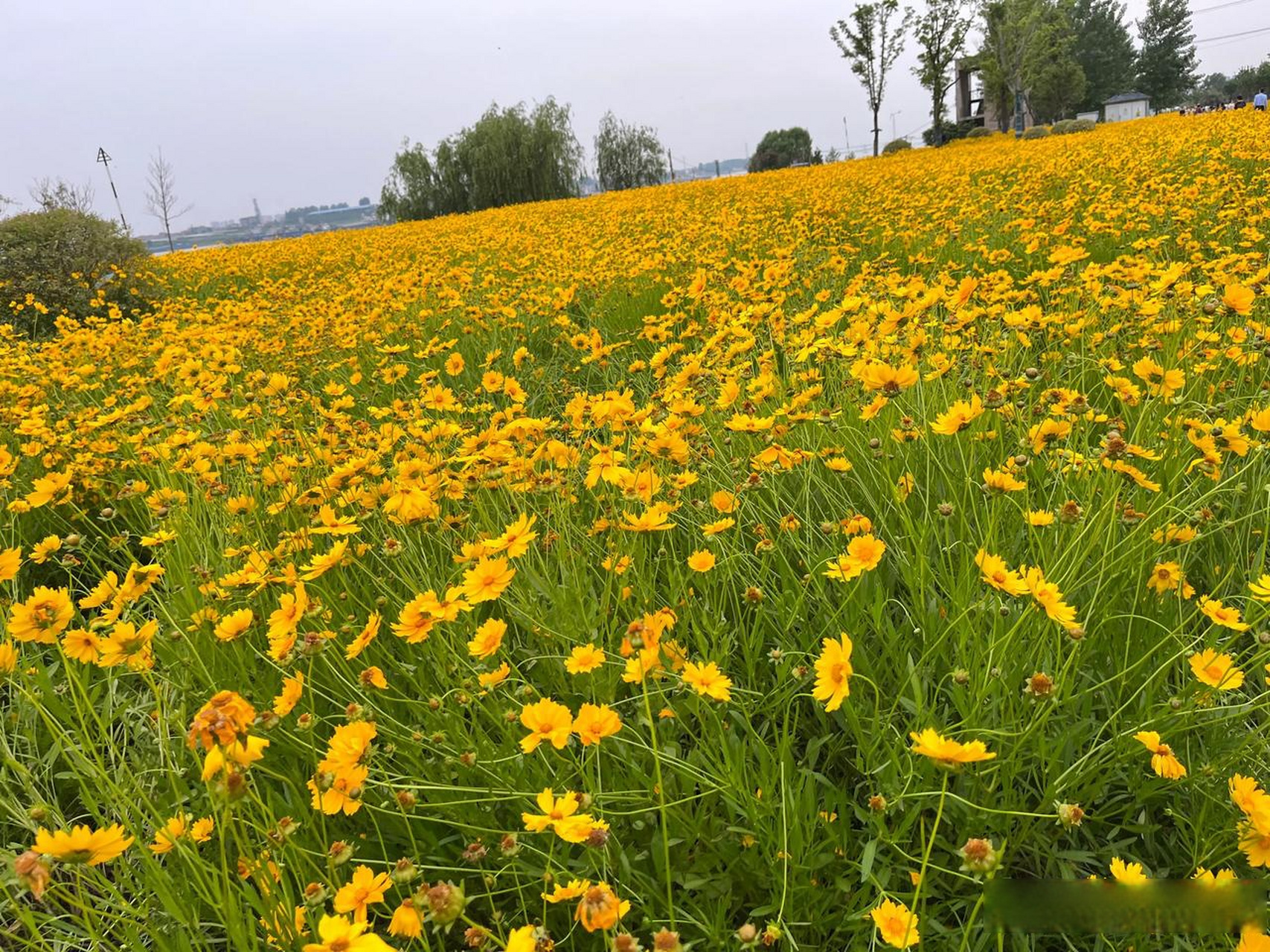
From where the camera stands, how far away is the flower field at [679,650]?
1022mm

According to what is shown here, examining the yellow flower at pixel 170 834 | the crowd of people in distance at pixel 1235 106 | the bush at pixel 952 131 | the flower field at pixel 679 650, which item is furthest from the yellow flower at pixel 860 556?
the bush at pixel 952 131

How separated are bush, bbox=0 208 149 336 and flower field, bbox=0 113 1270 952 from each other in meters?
5.63

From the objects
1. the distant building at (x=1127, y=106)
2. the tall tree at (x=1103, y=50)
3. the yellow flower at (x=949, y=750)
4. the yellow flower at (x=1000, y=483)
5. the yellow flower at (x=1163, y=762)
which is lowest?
A: the yellow flower at (x=1163, y=762)

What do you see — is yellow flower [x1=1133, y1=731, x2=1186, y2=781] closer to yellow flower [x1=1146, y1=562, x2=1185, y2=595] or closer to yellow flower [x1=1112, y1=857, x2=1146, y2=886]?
yellow flower [x1=1112, y1=857, x2=1146, y2=886]

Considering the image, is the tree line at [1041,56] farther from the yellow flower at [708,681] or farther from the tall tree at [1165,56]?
the yellow flower at [708,681]

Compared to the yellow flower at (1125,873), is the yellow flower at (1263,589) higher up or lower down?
higher up

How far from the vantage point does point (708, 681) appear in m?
1.12

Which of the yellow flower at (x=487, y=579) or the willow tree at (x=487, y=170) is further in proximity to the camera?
the willow tree at (x=487, y=170)

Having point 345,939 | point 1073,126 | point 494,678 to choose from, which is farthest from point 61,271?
point 1073,126

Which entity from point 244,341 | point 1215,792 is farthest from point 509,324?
point 1215,792

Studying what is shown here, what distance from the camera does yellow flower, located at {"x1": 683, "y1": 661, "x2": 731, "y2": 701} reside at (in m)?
1.08

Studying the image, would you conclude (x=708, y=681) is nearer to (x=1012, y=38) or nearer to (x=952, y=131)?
(x=1012, y=38)

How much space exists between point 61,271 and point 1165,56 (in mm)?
74503

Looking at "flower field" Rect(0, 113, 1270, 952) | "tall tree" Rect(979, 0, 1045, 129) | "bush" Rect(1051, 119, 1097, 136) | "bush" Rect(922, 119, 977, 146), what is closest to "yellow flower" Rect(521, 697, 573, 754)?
"flower field" Rect(0, 113, 1270, 952)
